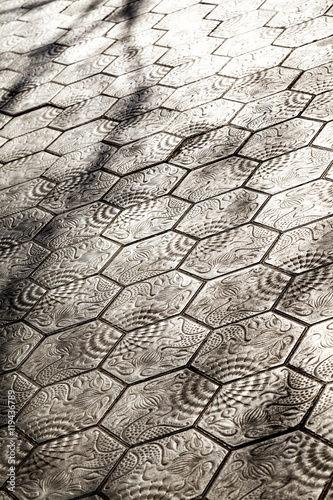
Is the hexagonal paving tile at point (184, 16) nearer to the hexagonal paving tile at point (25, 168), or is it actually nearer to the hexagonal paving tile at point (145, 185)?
the hexagonal paving tile at point (25, 168)

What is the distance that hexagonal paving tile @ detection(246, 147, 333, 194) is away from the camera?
3.35m

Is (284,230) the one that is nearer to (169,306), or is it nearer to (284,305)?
(284,305)

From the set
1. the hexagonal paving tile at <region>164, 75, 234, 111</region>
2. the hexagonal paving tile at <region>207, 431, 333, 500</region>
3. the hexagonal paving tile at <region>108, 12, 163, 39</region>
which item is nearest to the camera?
the hexagonal paving tile at <region>207, 431, 333, 500</region>

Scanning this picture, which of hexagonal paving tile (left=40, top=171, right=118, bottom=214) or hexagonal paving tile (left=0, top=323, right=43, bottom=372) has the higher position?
hexagonal paving tile (left=40, top=171, right=118, bottom=214)

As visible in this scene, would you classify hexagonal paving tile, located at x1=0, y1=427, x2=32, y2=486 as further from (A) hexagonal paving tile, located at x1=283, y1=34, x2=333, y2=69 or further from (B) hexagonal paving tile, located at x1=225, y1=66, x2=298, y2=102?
(A) hexagonal paving tile, located at x1=283, y1=34, x2=333, y2=69

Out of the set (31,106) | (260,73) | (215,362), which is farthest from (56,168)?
(215,362)

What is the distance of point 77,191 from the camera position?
3893 millimetres

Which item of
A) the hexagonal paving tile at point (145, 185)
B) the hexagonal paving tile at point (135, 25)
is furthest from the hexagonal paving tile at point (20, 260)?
the hexagonal paving tile at point (135, 25)

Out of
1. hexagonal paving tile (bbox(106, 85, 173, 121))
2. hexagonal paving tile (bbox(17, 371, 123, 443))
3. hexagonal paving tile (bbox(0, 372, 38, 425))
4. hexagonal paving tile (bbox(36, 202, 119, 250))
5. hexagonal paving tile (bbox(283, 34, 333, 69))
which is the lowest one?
hexagonal paving tile (bbox(17, 371, 123, 443))

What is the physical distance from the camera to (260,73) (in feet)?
14.1

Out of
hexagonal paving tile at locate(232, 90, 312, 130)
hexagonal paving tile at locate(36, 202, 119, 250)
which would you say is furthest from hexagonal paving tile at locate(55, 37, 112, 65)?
hexagonal paving tile at locate(36, 202, 119, 250)

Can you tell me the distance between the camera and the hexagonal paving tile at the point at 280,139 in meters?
3.60

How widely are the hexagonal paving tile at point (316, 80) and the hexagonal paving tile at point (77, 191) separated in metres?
1.36

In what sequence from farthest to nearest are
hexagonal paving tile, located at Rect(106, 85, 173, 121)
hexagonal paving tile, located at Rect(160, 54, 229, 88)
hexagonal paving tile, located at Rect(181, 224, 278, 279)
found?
1. hexagonal paving tile, located at Rect(160, 54, 229, 88)
2. hexagonal paving tile, located at Rect(106, 85, 173, 121)
3. hexagonal paving tile, located at Rect(181, 224, 278, 279)
